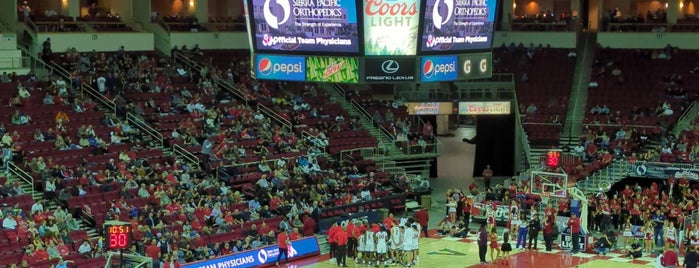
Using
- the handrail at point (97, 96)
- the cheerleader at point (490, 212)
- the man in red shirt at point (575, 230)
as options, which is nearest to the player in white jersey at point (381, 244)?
the cheerleader at point (490, 212)

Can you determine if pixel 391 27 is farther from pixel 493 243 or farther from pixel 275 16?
pixel 493 243

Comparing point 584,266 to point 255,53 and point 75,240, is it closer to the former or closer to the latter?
point 255,53

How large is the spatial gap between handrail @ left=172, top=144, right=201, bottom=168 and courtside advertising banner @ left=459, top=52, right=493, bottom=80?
33.7ft

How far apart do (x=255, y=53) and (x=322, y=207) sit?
6.26m

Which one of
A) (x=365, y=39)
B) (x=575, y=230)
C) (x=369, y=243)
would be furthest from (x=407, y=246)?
(x=365, y=39)

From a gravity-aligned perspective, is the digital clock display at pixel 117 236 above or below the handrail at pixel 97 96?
below

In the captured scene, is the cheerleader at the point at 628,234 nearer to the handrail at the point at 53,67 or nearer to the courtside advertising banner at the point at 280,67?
the courtside advertising banner at the point at 280,67

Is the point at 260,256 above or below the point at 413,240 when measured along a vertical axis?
below

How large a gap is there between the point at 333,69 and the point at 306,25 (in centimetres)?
150

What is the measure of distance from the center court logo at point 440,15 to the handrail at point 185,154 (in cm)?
1072

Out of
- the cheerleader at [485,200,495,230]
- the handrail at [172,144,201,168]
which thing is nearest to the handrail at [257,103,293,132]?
the handrail at [172,144,201,168]

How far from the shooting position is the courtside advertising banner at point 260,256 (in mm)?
32894

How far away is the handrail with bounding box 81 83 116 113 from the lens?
43.6 m

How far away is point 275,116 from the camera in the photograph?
48.3m
